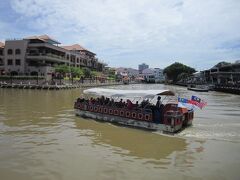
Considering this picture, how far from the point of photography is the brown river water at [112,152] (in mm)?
11375

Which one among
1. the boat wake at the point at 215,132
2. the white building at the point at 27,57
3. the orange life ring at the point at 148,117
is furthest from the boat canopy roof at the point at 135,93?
the white building at the point at 27,57

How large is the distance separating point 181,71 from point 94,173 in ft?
444

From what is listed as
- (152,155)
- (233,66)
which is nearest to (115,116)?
(152,155)

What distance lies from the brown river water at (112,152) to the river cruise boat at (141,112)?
64 cm

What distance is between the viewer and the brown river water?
448 inches

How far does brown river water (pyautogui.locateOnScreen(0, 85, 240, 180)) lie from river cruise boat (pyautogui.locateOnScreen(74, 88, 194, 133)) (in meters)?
0.64

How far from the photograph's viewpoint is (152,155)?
13.8 metres

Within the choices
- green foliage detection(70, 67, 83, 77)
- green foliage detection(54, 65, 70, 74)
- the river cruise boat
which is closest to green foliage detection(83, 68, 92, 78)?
green foliage detection(70, 67, 83, 77)

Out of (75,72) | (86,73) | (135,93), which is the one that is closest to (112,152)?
(135,93)

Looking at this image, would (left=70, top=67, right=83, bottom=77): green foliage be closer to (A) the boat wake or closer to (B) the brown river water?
(B) the brown river water

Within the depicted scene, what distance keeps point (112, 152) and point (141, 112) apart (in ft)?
19.1

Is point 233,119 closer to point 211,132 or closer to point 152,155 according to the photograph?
point 211,132

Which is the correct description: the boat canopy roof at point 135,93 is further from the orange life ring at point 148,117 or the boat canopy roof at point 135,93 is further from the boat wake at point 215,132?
the boat wake at point 215,132

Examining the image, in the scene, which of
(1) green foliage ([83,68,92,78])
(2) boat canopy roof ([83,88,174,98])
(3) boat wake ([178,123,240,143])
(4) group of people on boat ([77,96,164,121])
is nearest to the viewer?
(3) boat wake ([178,123,240,143])
